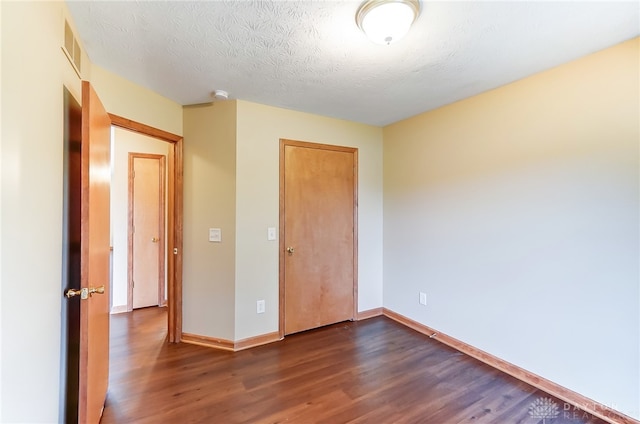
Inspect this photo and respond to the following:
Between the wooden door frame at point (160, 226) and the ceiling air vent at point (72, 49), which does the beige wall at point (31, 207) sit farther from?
the wooden door frame at point (160, 226)

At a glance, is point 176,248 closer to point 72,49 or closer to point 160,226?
point 160,226

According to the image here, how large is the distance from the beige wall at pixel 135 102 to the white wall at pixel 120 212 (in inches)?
41.5

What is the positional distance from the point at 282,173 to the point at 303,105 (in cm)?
70

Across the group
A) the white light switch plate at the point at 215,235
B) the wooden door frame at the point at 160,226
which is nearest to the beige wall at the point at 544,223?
the white light switch plate at the point at 215,235

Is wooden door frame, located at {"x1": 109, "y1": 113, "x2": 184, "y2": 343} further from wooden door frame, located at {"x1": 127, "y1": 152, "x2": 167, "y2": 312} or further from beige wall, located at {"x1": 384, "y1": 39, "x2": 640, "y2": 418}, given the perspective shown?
beige wall, located at {"x1": 384, "y1": 39, "x2": 640, "y2": 418}

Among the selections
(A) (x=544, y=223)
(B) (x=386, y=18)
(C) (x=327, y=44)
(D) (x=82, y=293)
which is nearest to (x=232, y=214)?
(D) (x=82, y=293)

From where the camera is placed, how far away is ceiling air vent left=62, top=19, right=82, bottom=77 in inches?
53.7

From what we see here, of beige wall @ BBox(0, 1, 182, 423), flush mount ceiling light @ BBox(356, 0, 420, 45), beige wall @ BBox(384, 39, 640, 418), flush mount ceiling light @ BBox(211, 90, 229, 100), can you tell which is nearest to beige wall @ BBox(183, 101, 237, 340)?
flush mount ceiling light @ BBox(211, 90, 229, 100)

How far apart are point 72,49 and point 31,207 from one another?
971 mm

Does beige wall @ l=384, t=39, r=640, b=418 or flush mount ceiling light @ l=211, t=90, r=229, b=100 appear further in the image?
flush mount ceiling light @ l=211, t=90, r=229, b=100

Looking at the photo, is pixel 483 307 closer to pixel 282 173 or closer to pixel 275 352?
pixel 275 352

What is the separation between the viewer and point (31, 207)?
41.0 inches

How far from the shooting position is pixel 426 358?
2.39m

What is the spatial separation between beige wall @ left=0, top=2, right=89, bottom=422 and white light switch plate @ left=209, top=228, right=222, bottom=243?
127 centimetres
